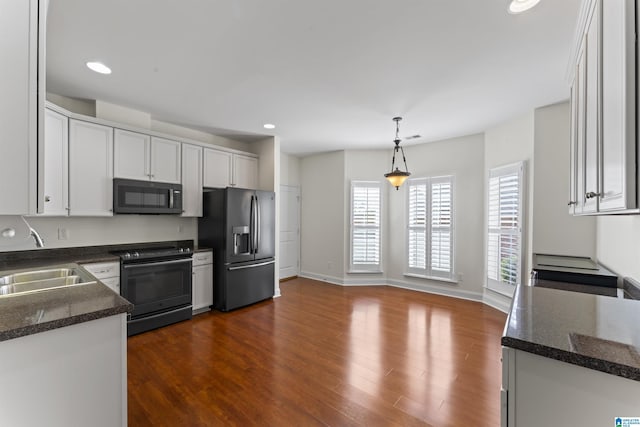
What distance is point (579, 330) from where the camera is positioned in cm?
109

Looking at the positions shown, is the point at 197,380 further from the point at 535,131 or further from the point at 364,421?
the point at 535,131

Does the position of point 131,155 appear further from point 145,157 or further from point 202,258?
point 202,258

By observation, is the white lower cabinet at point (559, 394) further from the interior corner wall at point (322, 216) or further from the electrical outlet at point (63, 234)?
the interior corner wall at point (322, 216)

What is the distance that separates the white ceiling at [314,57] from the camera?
1788mm

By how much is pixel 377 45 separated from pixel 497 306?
12.8 feet

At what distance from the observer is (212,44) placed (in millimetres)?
2135

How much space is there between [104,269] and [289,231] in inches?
136

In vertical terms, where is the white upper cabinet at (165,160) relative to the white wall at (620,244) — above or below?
above

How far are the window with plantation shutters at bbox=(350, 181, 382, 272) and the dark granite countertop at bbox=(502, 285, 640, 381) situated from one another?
3.93m

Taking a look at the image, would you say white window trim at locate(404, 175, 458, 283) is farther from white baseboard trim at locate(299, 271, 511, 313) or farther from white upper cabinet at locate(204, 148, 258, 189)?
white upper cabinet at locate(204, 148, 258, 189)

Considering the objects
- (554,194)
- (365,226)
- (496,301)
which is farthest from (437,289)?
(554,194)

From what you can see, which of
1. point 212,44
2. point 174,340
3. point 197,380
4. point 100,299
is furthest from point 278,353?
point 212,44

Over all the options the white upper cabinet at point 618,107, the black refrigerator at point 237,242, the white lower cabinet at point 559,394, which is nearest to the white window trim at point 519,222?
the white upper cabinet at point 618,107

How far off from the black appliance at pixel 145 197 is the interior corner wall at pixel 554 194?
455cm
